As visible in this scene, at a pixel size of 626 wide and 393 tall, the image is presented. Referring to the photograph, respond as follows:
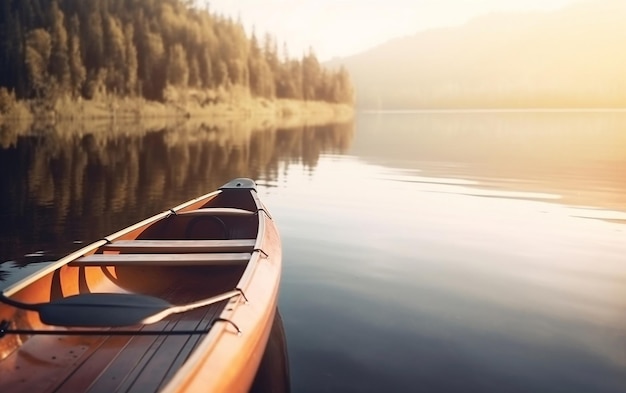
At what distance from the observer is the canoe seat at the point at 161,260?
5496 mm

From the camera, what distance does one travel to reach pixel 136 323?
12.7 ft

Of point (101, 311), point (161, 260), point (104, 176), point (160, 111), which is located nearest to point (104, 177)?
point (104, 176)

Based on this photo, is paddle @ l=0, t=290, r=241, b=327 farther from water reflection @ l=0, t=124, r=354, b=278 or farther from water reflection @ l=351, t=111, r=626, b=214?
water reflection @ l=351, t=111, r=626, b=214

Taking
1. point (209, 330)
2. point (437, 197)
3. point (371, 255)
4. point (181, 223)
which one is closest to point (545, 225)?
point (437, 197)

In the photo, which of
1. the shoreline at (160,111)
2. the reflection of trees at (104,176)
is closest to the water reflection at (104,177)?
the reflection of trees at (104,176)

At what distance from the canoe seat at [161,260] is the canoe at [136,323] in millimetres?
11

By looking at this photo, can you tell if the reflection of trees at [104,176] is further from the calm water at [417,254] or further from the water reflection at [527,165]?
the water reflection at [527,165]

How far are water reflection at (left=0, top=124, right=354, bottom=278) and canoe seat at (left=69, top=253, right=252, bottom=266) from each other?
12.6ft

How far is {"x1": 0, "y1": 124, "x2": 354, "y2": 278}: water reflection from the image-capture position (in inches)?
425

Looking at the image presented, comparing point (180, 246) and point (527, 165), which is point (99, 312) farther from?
point (527, 165)

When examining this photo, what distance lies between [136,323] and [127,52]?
2707 inches

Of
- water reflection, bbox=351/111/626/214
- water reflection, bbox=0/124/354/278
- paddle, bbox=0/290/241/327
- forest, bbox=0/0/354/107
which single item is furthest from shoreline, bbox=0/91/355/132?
paddle, bbox=0/290/241/327

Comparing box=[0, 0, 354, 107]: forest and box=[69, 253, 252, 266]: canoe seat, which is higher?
box=[0, 0, 354, 107]: forest

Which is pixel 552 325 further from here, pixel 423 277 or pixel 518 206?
pixel 518 206
